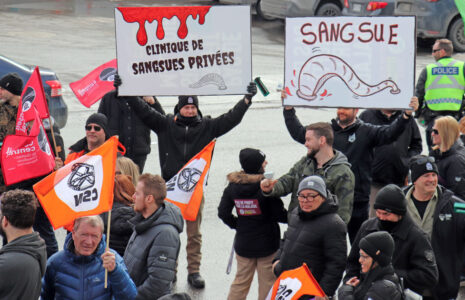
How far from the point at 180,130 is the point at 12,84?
5.84ft

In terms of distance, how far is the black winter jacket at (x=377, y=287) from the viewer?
548cm

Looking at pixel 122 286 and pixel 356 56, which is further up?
pixel 356 56

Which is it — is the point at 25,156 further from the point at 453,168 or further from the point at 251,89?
the point at 453,168

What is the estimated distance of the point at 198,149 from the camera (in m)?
8.51

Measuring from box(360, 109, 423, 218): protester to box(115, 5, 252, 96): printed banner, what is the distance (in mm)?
1618

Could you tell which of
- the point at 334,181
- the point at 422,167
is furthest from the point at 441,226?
the point at 334,181

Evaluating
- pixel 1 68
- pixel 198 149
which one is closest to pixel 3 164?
pixel 198 149

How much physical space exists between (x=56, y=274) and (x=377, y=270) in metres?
2.15

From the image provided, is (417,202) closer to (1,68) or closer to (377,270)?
(377,270)

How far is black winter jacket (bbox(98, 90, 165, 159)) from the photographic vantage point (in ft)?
31.2

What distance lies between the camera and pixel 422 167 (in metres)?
6.86

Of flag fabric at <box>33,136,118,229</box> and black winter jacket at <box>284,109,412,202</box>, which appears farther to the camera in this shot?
black winter jacket at <box>284,109,412,202</box>

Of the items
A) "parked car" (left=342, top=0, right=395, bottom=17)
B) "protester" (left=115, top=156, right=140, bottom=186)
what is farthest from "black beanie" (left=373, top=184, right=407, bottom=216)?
"parked car" (left=342, top=0, right=395, bottom=17)

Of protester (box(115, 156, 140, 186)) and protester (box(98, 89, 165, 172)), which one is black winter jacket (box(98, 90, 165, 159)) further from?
protester (box(115, 156, 140, 186))
